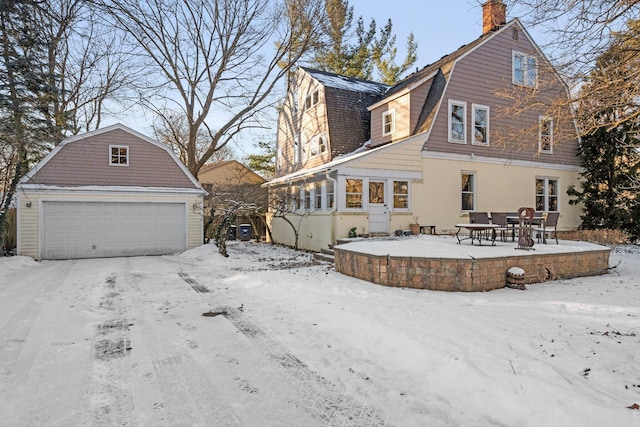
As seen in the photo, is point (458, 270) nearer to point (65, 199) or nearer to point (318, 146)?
point (318, 146)

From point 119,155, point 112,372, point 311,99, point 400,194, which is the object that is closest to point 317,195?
point 400,194

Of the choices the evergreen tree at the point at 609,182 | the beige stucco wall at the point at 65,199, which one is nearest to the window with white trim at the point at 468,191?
the evergreen tree at the point at 609,182

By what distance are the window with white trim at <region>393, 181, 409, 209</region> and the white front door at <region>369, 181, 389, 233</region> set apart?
1.45ft

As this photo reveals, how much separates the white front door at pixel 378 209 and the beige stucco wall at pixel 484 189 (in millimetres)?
1193

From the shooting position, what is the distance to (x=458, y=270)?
22.6 feet

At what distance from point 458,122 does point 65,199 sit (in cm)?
1481

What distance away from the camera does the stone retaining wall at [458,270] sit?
6.89 m

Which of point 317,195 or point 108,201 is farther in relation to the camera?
point 317,195

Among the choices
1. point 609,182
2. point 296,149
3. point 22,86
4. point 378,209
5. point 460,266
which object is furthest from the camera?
point 296,149

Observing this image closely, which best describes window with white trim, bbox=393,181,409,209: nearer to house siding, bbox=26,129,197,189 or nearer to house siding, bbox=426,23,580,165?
house siding, bbox=426,23,580,165

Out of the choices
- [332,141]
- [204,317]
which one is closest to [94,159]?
[332,141]

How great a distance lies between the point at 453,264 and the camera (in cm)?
689

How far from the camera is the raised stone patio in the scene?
6895mm

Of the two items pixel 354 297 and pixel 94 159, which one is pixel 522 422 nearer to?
pixel 354 297
